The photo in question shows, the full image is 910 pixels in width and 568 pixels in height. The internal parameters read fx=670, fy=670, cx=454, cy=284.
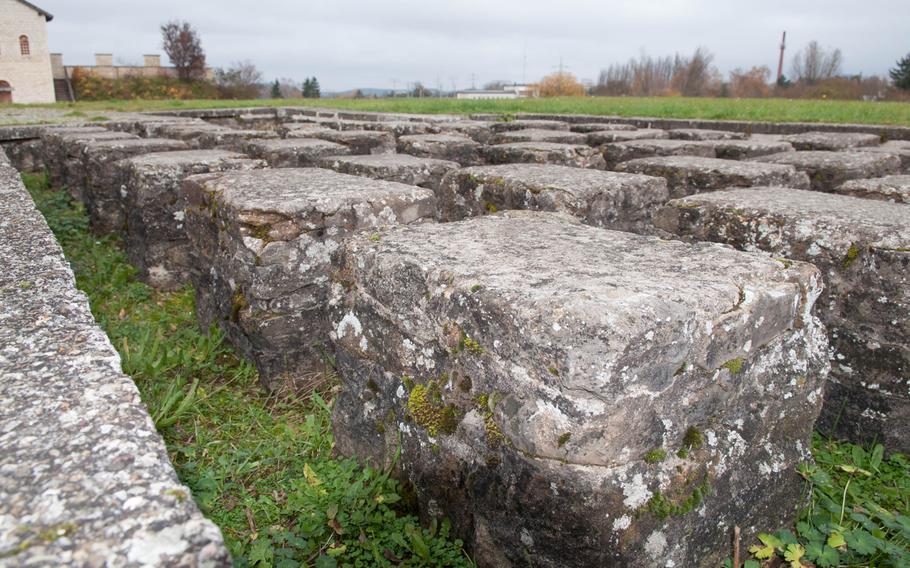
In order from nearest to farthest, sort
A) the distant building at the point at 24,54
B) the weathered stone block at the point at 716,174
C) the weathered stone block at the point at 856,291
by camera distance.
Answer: the weathered stone block at the point at 856,291 < the weathered stone block at the point at 716,174 < the distant building at the point at 24,54

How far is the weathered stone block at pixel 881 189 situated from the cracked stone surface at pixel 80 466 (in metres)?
3.07

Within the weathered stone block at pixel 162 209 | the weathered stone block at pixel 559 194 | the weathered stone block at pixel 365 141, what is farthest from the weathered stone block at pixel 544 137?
the weathered stone block at pixel 162 209

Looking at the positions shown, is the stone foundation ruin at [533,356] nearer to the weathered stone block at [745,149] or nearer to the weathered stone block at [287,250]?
the weathered stone block at [287,250]

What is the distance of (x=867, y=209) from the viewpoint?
2.46 metres

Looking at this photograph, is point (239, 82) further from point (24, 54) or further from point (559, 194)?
point (559, 194)

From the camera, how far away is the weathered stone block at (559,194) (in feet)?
9.20

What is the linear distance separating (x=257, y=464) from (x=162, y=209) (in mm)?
2258

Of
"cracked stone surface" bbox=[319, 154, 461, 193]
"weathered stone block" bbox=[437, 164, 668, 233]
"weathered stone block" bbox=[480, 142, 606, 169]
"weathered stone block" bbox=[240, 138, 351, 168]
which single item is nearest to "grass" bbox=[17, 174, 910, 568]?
"weathered stone block" bbox=[437, 164, 668, 233]

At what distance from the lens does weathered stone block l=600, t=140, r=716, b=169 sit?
4691 millimetres

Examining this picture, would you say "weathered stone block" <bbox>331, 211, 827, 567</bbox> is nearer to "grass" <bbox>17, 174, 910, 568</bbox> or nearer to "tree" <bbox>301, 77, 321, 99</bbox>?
"grass" <bbox>17, 174, 910, 568</bbox>

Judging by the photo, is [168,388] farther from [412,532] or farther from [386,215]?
[412,532]

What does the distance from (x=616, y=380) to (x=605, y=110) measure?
12.4 meters

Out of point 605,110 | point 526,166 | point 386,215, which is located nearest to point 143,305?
point 386,215

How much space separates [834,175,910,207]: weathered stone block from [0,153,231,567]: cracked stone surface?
3066 mm
